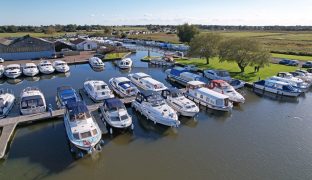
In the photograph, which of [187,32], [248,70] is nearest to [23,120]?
[248,70]

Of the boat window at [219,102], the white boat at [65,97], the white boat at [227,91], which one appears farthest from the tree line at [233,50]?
the white boat at [65,97]

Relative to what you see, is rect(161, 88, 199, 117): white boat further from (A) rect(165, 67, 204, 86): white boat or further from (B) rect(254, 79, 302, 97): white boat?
(B) rect(254, 79, 302, 97): white boat

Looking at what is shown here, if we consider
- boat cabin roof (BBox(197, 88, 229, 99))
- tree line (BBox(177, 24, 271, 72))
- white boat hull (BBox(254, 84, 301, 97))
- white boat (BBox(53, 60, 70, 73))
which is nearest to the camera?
boat cabin roof (BBox(197, 88, 229, 99))

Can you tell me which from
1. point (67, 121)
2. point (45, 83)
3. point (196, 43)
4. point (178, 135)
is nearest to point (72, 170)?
point (67, 121)

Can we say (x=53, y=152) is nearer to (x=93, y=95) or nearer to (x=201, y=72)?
(x=93, y=95)

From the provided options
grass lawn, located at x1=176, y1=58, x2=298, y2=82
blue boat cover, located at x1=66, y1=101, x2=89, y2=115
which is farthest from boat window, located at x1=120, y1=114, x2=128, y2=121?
grass lawn, located at x1=176, y1=58, x2=298, y2=82

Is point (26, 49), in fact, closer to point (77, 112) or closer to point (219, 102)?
point (77, 112)
